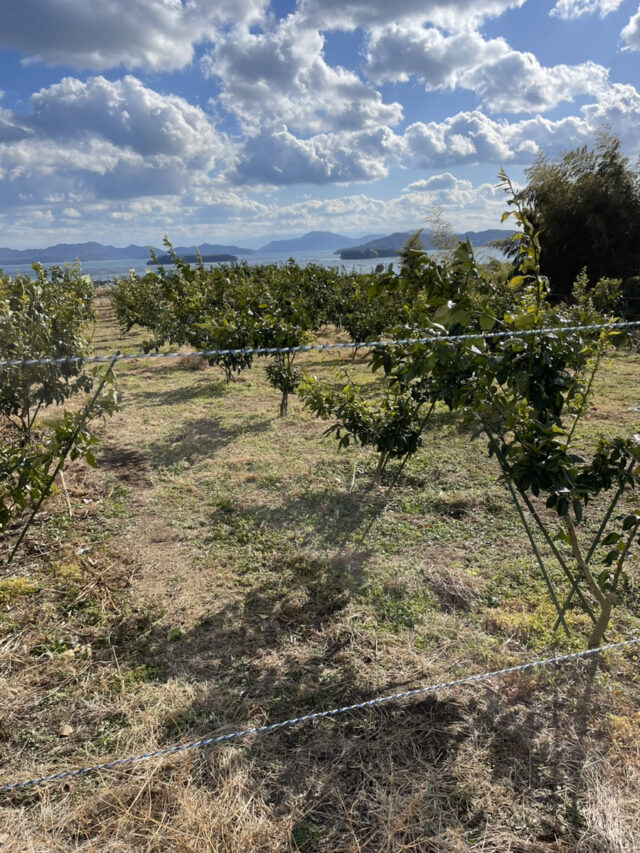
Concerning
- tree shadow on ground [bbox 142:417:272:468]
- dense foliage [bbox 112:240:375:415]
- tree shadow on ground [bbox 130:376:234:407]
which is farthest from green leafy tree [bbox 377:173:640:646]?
tree shadow on ground [bbox 130:376:234:407]

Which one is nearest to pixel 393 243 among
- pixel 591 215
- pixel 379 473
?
pixel 591 215

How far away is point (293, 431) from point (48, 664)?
4.62m

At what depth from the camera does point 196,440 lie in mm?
6551

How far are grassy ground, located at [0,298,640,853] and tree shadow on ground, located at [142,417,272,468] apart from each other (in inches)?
36.2

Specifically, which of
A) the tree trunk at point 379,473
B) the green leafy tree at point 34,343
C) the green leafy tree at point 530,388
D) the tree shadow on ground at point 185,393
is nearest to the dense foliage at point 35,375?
the green leafy tree at point 34,343

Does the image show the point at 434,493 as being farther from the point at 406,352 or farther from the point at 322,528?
the point at 406,352

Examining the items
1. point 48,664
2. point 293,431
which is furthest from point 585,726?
point 293,431

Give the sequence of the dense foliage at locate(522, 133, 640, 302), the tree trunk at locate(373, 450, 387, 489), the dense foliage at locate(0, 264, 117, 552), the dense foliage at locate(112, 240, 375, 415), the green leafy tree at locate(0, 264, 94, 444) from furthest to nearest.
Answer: the dense foliage at locate(522, 133, 640, 302), the dense foliage at locate(112, 240, 375, 415), the tree trunk at locate(373, 450, 387, 489), the green leafy tree at locate(0, 264, 94, 444), the dense foliage at locate(0, 264, 117, 552)

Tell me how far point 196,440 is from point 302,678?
4450mm

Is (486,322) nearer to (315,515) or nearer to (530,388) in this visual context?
(530,388)

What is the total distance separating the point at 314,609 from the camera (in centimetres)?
317

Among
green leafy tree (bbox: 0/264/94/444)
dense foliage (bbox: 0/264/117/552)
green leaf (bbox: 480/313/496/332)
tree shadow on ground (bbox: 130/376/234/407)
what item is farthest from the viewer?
tree shadow on ground (bbox: 130/376/234/407)

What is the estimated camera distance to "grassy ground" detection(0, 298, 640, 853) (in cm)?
186

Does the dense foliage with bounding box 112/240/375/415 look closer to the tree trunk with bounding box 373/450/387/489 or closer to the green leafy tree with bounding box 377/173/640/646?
the green leafy tree with bounding box 377/173/640/646
